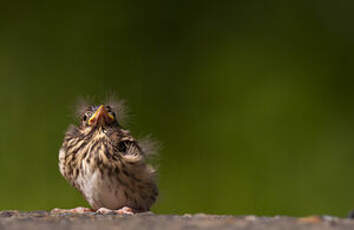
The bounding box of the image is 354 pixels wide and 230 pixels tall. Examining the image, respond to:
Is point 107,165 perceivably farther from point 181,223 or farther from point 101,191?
point 181,223

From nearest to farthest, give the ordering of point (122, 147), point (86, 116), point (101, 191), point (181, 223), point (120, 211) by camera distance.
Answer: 1. point (181, 223)
2. point (120, 211)
3. point (101, 191)
4. point (122, 147)
5. point (86, 116)

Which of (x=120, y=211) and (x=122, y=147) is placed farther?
(x=122, y=147)

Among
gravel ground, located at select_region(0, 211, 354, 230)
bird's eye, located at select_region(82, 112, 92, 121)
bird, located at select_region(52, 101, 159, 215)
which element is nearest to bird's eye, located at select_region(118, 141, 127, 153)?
bird, located at select_region(52, 101, 159, 215)

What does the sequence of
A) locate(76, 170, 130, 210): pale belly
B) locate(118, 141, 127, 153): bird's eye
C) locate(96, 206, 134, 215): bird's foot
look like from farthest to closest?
1. locate(118, 141, 127, 153): bird's eye
2. locate(76, 170, 130, 210): pale belly
3. locate(96, 206, 134, 215): bird's foot

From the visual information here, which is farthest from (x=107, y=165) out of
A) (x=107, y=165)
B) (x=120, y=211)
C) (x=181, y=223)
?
(x=181, y=223)

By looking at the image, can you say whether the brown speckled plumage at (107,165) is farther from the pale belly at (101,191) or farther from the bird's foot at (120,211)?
the bird's foot at (120,211)

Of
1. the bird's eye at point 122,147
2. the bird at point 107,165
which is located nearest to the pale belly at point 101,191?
the bird at point 107,165

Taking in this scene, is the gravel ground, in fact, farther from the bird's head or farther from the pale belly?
the bird's head
